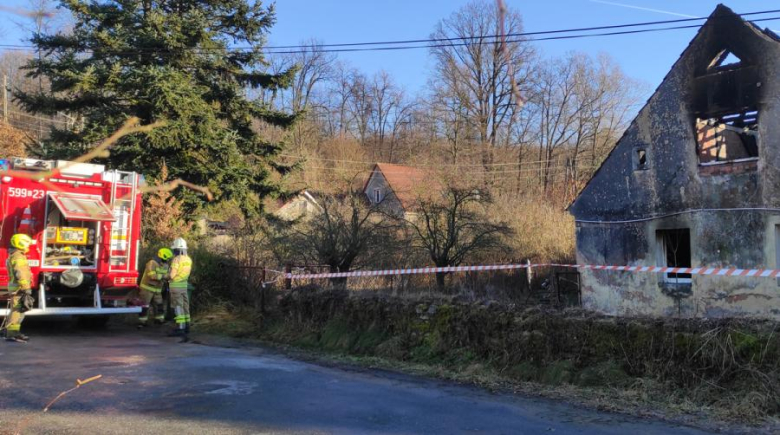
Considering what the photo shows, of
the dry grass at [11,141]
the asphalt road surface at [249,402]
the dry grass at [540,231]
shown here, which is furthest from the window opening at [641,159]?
the dry grass at [11,141]

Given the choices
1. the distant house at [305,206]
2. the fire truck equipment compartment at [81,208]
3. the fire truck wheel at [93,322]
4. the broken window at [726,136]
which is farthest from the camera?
the distant house at [305,206]

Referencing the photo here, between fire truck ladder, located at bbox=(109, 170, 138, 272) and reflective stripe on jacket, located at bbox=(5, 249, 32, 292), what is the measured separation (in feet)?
5.89

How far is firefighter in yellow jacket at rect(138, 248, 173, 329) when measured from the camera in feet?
42.2

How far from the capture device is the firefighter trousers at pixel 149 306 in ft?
42.2

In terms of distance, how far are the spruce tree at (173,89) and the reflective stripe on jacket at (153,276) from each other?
207 inches

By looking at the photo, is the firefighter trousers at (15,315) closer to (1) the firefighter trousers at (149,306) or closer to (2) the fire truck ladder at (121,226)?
(2) the fire truck ladder at (121,226)

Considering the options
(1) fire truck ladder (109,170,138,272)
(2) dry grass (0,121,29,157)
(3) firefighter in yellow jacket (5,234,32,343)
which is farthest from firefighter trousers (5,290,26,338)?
(2) dry grass (0,121,29,157)

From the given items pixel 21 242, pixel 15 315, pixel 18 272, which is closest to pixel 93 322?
pixel 15 315

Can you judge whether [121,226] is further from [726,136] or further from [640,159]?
[726,136]

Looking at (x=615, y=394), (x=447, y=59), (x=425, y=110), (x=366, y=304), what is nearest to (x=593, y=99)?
(x=425, y=110)

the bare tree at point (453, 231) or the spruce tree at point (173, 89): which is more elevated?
the spruce tree at point (173, 89)

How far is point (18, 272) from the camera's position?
10.3 metres

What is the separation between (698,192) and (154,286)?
1324 cm

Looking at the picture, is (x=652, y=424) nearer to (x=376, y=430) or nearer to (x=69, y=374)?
(x=376, y=430)
